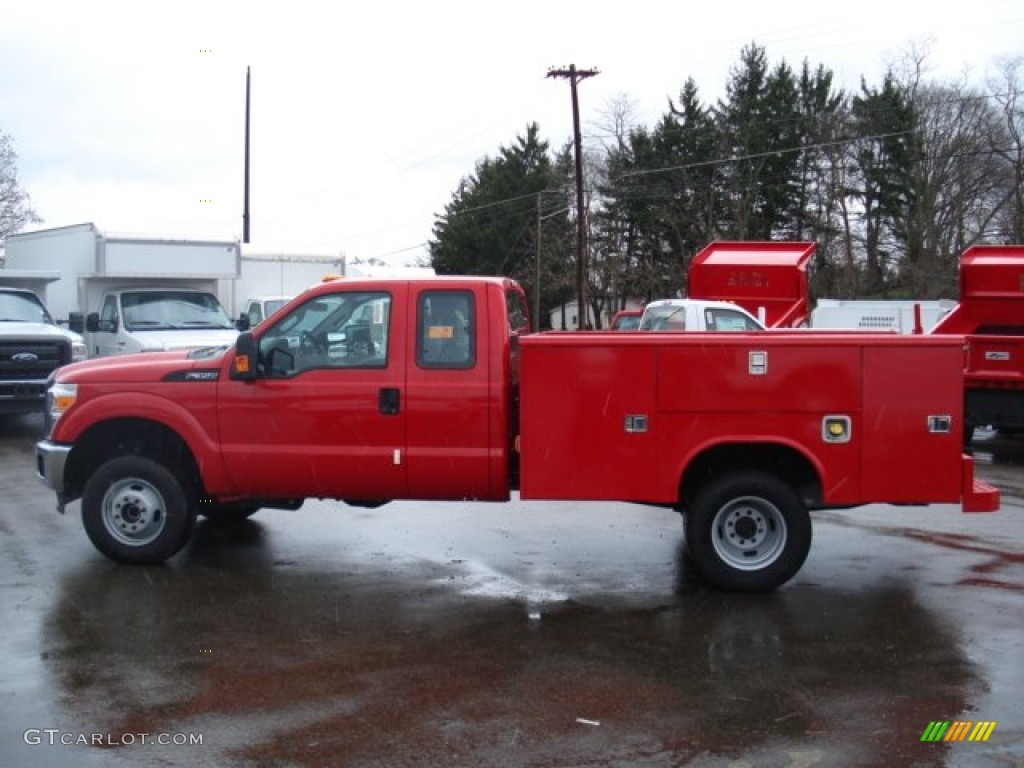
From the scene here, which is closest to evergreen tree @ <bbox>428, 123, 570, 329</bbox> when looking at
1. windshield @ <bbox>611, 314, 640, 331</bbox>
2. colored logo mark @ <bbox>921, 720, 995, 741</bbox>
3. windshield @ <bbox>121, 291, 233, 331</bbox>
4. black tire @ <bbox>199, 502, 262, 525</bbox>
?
windshield @ <bbox>611, 314, 640, 331</bbox>

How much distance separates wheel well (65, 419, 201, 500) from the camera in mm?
8203

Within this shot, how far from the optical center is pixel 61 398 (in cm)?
821

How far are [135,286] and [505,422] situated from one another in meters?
13.0

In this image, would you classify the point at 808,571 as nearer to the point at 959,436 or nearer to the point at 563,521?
the point at 959,436

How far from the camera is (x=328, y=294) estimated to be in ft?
25.8

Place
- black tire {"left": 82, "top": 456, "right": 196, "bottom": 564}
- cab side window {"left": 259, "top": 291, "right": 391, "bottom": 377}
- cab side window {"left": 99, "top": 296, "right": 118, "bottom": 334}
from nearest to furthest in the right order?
1. cab side window {"left": 259, "top": 291, "right": 391, "bottom": 377}
2. black tire {"left": 82, "top": 456, "right": 196, "bottom": 564}
3. cab side window {"left": 99, "top": 296, "right": 118, "bottom": 334}

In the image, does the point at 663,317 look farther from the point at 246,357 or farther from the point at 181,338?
the point at 246,357

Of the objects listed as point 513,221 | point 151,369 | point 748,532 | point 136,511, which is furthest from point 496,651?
point 513,221

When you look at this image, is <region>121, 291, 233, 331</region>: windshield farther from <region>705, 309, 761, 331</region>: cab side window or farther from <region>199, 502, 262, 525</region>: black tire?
<region>199, 502, 262, 525</region>: black tire

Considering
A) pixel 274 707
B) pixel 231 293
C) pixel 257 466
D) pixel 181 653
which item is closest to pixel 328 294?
pixel 257 466

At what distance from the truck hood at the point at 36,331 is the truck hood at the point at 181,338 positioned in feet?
3.08

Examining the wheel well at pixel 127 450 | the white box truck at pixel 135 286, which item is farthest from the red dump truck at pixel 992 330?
the white box truck at pixel 135 286

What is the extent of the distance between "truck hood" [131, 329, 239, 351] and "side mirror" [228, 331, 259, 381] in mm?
8497

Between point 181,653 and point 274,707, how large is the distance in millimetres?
1080
